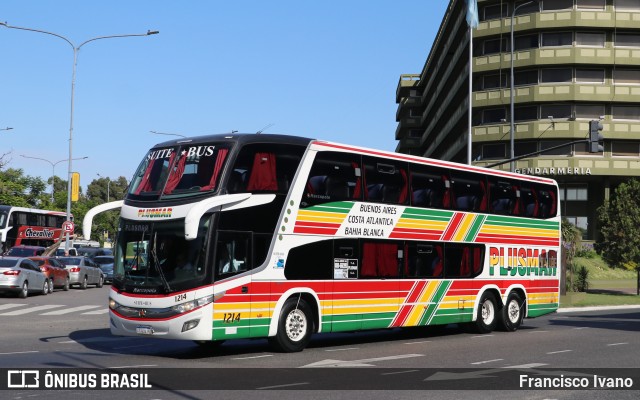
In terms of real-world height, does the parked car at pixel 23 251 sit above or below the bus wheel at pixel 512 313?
above

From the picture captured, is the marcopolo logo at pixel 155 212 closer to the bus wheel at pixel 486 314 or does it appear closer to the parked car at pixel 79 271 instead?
the bus wheel at pixel 486 314

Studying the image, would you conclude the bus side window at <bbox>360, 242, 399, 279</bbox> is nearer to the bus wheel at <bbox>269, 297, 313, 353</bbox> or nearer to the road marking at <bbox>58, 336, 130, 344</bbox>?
the bus wheel at <bbox>269, 297, 313, 353</bbox>

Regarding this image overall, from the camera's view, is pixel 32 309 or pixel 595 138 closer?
pixel 32 309

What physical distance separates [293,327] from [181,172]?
359 centimetres

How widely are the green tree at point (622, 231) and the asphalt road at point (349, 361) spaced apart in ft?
112

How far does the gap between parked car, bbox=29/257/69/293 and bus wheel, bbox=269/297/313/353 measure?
73.7ft

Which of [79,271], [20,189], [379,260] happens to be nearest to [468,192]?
[379,260]

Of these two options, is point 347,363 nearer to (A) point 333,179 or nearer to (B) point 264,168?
(B) point 264,168

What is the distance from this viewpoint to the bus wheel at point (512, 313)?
23.1 m

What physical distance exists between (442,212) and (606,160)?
54497 mm

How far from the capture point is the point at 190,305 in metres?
15.4

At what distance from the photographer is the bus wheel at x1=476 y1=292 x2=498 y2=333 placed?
22425mm

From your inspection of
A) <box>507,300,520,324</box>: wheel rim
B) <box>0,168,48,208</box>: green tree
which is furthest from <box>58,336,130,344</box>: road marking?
<box>0,168,48,208</box>: green tree

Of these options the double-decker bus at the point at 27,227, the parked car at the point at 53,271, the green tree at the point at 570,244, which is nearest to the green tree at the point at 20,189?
the double-decker bus at the point at 27,227
